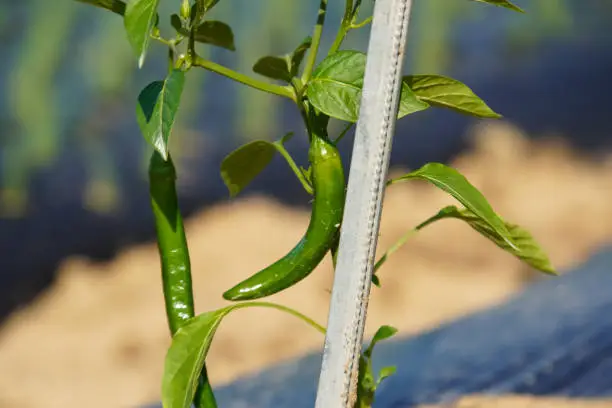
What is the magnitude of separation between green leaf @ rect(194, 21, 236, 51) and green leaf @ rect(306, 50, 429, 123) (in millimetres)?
223

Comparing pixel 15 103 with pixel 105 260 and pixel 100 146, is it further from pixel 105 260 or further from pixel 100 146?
pixel 105 260

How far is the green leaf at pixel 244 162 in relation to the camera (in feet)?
3.35

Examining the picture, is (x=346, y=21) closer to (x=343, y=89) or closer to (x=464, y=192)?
(x=343, y=89)

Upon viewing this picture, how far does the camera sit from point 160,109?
79 cm

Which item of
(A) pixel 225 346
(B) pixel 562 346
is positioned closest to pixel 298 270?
(B) pixel 562 346

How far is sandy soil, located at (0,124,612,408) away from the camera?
2527 mm

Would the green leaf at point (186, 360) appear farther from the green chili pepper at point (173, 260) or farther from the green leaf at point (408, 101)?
the green leaf at point (408, 101)

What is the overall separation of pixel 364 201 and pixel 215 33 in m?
0.35

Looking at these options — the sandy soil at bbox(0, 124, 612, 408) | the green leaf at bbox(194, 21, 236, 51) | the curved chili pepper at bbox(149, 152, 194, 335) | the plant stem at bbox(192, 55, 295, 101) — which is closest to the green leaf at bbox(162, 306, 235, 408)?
the curved chili pepper at bbox(149, 152, 194, 335)

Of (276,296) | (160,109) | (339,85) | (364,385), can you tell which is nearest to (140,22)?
(160,109)

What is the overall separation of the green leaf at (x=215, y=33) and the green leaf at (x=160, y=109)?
0.22 metres

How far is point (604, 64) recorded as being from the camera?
2932 millimetres

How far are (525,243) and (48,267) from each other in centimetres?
190

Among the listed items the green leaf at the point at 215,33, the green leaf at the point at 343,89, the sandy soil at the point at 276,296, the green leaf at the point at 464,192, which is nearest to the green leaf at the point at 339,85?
the green leaf at the point at 343,89
